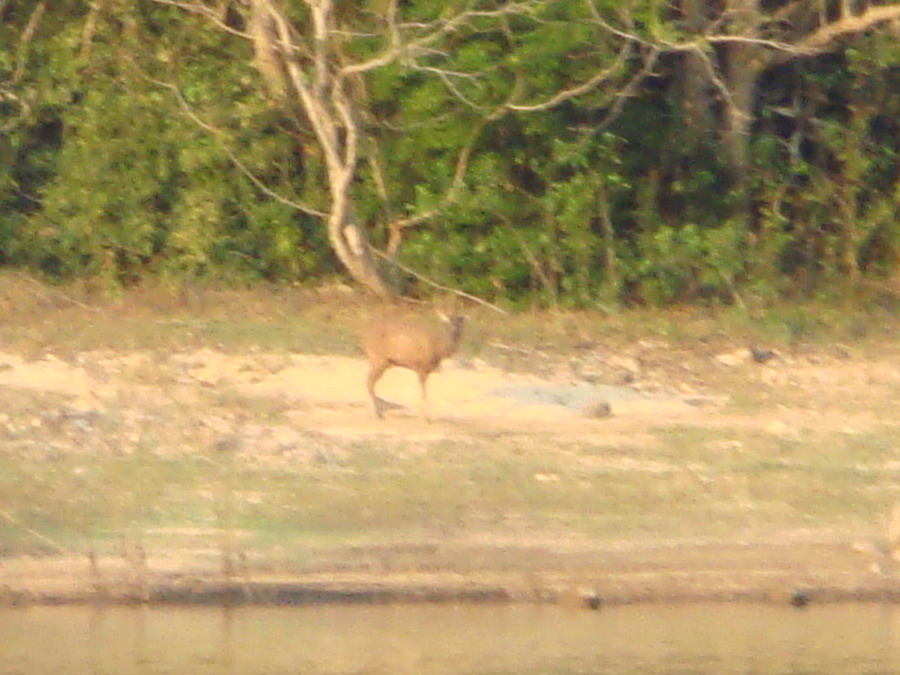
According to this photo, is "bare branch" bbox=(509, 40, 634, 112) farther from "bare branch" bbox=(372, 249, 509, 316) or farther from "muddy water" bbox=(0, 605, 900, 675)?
"muddy water" bbox=(0, 605, 900, 675)

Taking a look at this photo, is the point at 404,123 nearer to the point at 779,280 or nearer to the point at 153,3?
the point at 153,3

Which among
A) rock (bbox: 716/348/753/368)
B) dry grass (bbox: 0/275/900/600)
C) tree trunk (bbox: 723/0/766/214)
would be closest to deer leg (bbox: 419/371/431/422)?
dry grass (bbox: 0/275/900/600)

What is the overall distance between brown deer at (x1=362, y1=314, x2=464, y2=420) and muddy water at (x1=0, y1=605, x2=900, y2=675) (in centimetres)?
252

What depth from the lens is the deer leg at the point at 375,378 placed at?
1081 cm

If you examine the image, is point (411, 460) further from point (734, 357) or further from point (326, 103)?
point (326, 103)

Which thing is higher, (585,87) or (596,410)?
(585,87)

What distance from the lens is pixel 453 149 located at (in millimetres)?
13828

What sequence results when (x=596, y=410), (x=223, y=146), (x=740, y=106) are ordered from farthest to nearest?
(x=740, y=106)
(x=223, y=146)
(x=596, y=410)

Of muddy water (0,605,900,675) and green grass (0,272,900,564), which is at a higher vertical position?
green grass (0,272,900,564)

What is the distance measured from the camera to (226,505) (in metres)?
9.52

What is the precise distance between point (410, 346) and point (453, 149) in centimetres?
340

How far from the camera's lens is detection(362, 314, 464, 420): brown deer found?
10734mm

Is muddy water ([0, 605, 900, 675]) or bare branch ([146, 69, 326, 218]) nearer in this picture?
muddy water ([0, 605, 900, 675])

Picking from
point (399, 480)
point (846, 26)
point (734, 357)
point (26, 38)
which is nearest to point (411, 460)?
point (399, 480)
